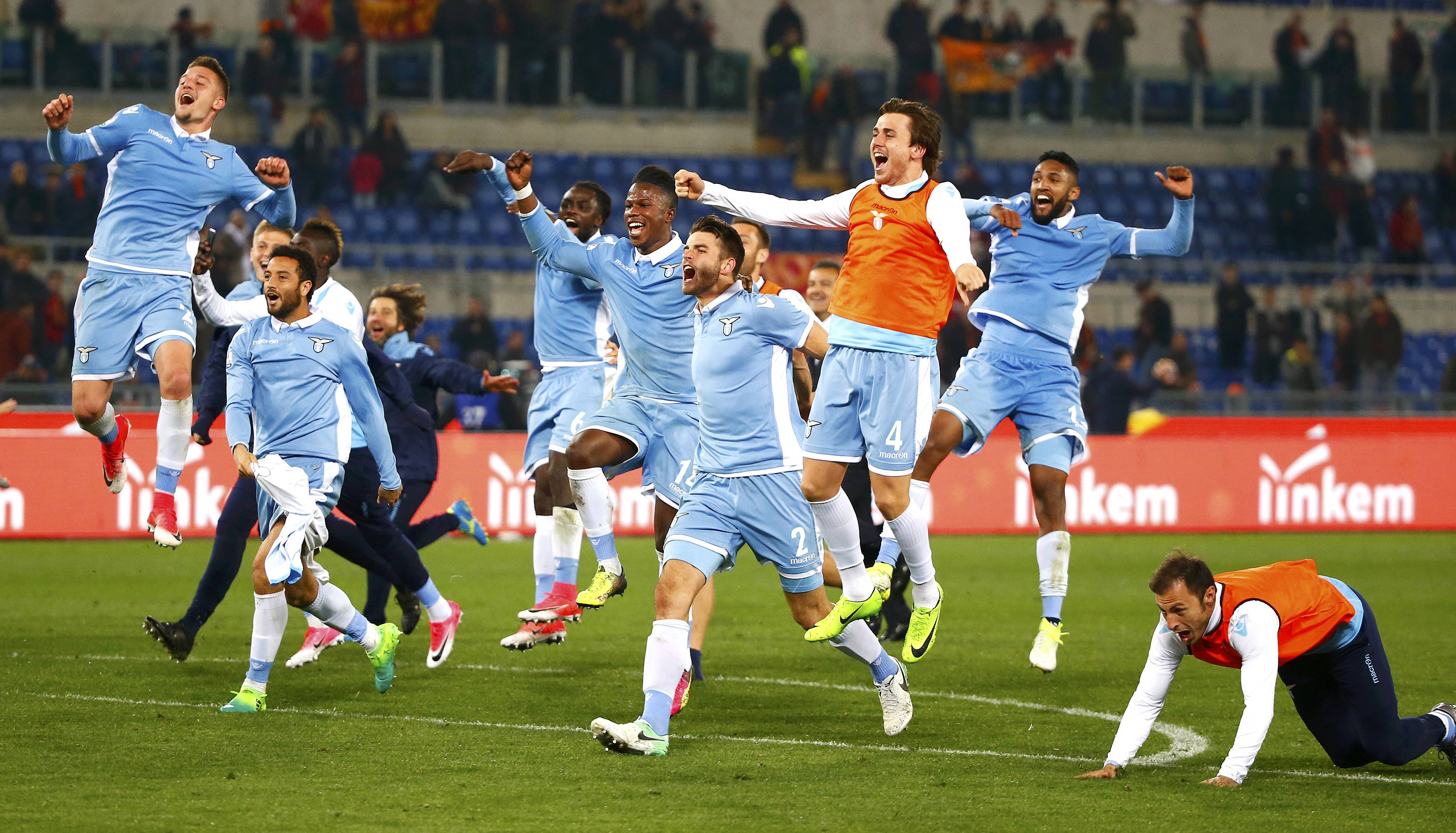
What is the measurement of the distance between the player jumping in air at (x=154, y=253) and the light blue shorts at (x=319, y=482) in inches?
44.1

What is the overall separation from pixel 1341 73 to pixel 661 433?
2253cm

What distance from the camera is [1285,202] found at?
83.9 ft

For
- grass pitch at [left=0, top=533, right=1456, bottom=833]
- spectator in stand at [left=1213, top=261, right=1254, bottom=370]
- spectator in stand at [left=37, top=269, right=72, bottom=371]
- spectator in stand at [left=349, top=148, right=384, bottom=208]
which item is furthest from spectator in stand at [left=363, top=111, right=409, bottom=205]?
spectator in stand at [left=1213, top=261, right=1254, bottom=370]

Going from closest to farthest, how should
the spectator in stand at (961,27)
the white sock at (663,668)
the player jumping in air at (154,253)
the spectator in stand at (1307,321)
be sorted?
1. the white sock at (663,668)
2. the player jumping in air at (154,253)
3. the spectator in stand at (1307,321)
4. the spectator in stand at (961,27)

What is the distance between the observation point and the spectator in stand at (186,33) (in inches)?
902

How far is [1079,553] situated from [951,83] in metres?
11.6

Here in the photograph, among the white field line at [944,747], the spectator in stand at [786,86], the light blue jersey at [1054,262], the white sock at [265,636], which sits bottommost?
the white field line at [944,747]

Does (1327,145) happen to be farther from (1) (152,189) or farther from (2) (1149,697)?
(2) (1149,697)

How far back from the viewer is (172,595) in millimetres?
12586

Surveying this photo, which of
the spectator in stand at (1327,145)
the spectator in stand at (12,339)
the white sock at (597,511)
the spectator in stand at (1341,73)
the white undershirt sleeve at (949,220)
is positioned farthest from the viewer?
the spectator in stand at (1341,73)

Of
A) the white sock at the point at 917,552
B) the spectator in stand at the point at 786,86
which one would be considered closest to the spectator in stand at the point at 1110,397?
the spectator in stand at the point at 786,86

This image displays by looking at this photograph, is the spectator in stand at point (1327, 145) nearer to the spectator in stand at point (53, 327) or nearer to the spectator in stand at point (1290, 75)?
the spectator in stand at point (1290, 75)

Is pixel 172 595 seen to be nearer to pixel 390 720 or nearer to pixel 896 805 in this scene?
pixel 390 720

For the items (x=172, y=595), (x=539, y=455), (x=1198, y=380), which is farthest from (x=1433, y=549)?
(x=172, y=595)
